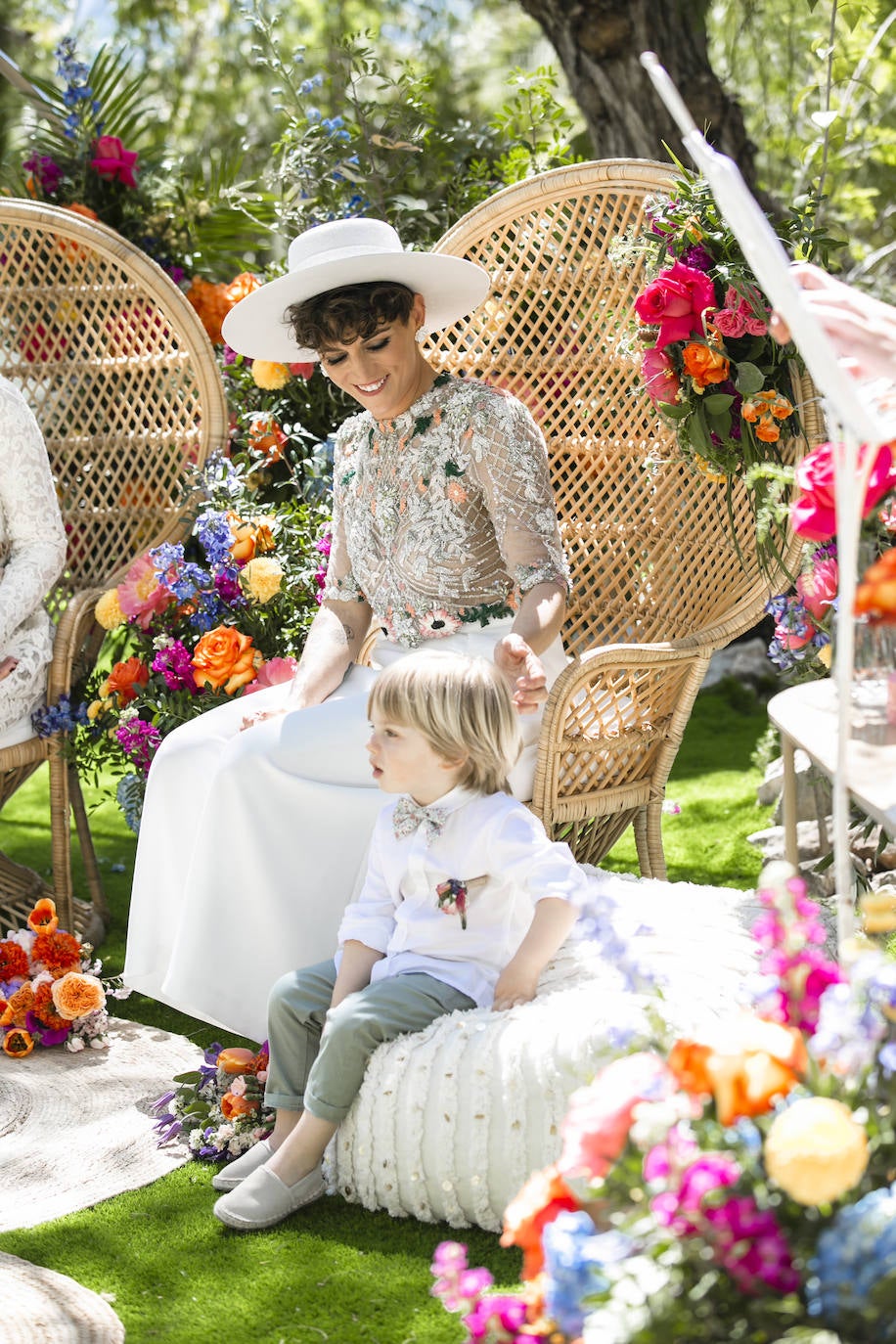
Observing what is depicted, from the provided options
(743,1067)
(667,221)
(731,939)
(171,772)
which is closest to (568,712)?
(731,939)

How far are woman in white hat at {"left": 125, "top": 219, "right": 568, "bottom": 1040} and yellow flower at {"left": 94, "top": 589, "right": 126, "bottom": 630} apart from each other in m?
0.52

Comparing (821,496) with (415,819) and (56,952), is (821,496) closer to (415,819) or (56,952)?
(415,819)

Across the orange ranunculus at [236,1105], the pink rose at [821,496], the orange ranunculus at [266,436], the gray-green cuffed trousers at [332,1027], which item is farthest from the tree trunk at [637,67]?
the orange ranunculus at [236,1105]

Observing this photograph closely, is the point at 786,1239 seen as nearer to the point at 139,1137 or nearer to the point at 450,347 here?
the point at 139,1137

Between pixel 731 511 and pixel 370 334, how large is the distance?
762 millimetres

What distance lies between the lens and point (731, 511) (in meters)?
2.74

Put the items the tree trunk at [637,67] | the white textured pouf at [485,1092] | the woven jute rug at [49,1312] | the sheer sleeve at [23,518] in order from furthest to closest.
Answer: the tree trunk at [637,67], the sheer sleeve at [23,518], the white textured pouf at [485,1092], the woven jute rug at [49,1312]

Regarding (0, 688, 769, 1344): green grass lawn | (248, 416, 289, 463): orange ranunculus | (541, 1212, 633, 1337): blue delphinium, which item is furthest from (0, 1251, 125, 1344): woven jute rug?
(248, 416, 289, 463): orange ranunculus

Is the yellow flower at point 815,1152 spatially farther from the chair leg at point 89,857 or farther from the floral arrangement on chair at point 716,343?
the chair leg at point 89,857

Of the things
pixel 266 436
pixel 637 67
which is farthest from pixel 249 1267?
pixel 637 67

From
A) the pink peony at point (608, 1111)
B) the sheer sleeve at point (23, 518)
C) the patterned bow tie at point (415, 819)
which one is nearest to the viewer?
the pink peony at point (608, 1111)

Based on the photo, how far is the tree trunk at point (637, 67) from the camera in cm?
462

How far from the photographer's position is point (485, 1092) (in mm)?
1988

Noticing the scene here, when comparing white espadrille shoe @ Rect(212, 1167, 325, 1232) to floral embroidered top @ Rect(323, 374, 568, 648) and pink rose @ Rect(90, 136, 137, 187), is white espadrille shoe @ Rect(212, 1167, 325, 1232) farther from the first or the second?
pink rose @ Rect(90, 136, 137, 187)
